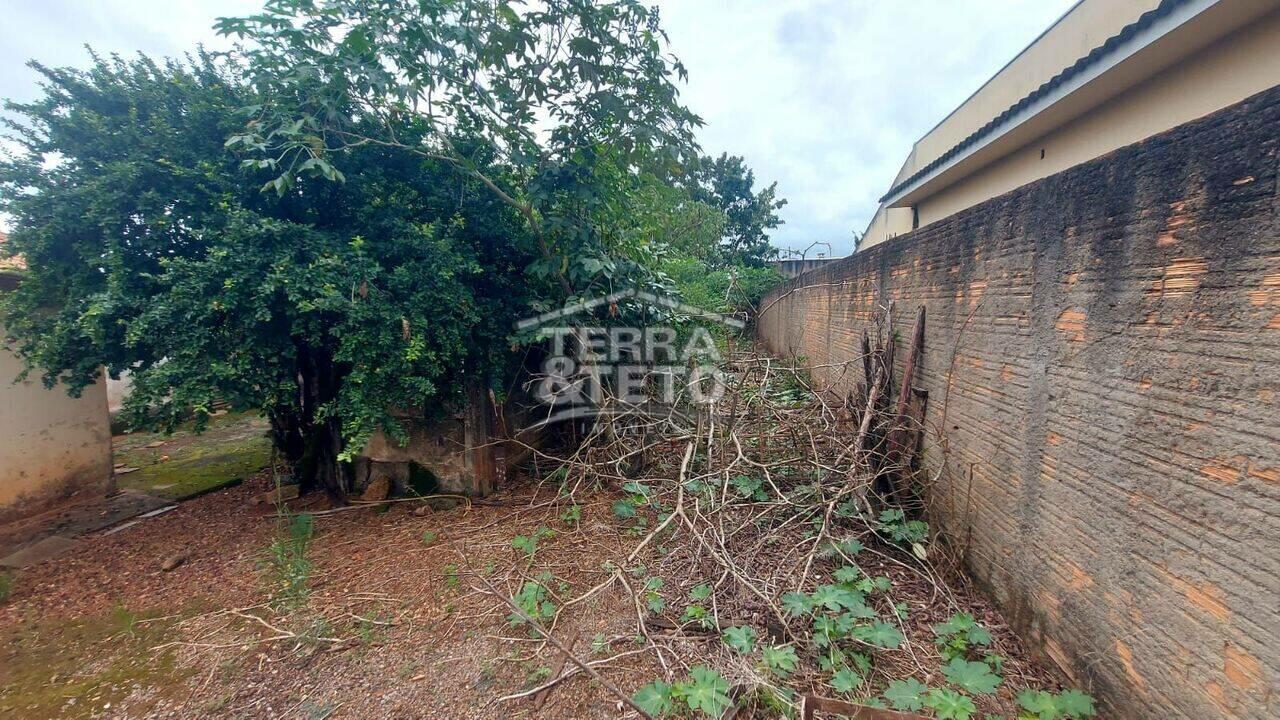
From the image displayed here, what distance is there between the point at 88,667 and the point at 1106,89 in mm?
8192

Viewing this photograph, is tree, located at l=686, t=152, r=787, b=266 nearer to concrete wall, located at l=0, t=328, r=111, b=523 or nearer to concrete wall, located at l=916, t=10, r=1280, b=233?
concrete wall, located at l=916, t=10, r=1280, b=233

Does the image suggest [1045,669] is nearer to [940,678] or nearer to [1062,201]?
[940,678]

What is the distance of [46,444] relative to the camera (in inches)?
171

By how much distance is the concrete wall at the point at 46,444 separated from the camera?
4.11 m

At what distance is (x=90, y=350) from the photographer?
355 centimetres

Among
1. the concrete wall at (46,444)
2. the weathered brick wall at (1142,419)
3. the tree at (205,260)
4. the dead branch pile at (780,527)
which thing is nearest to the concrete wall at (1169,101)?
the weathered brick wall at (1142,419)

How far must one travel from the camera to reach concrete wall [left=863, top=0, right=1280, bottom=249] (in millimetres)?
2883

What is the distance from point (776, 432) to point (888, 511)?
3.52 feet

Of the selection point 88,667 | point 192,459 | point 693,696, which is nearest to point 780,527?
point 693,696

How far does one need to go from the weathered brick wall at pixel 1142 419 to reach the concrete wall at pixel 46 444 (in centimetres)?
744

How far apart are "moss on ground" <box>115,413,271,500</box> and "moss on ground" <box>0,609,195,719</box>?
219 centimetres

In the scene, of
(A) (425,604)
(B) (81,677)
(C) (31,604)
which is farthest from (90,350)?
(A) (425,604)

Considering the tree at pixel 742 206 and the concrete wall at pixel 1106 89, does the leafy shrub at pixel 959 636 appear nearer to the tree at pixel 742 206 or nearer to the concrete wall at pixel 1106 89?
the concrete wall at pixel 1106 89

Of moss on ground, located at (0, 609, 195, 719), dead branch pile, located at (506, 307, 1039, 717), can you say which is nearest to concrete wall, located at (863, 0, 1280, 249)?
dead branch pile, located at (506, 307, 1039, 717)
